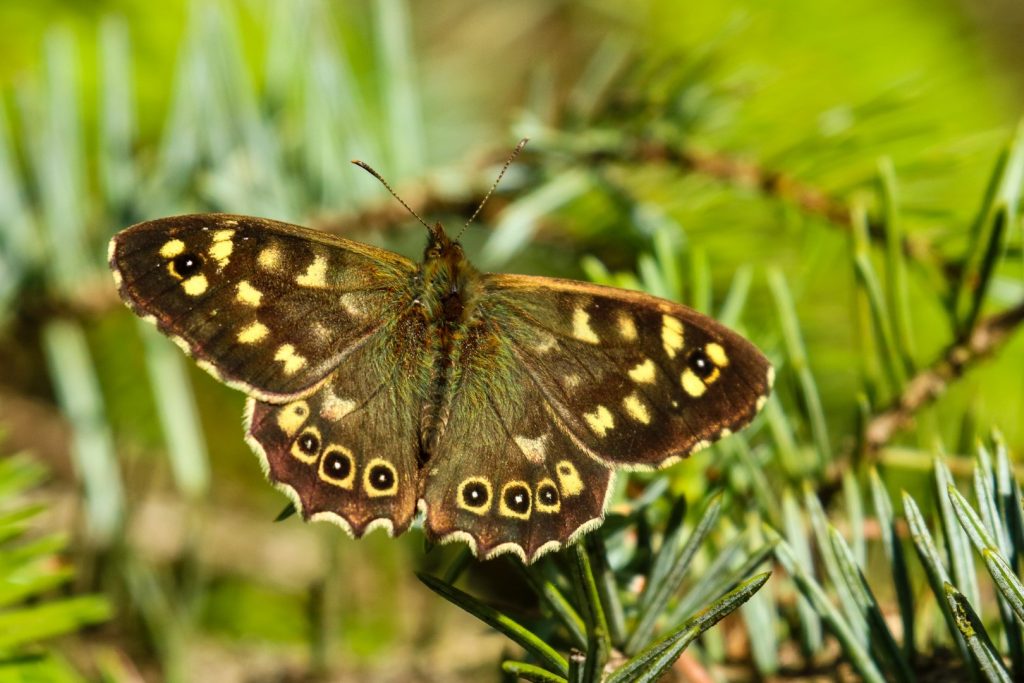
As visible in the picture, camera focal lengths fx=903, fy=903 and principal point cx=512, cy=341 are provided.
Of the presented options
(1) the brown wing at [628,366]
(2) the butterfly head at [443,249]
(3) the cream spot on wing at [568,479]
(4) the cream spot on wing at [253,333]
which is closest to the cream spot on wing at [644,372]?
(1) the brown wing at [628,366]

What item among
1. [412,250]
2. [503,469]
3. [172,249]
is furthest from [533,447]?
[412,250]

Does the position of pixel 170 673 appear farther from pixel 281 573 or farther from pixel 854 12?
pixel 854 12

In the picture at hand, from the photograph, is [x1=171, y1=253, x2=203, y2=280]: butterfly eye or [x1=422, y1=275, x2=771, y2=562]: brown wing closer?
[x1=422, y1=275, x2=771, y2=562]: brown wing

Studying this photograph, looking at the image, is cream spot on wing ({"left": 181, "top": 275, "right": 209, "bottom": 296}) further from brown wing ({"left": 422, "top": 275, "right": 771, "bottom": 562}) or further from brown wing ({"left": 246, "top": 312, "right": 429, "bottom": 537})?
brown wing ({"left": 422, "top": 275, "right": 771, "bottom": 562})

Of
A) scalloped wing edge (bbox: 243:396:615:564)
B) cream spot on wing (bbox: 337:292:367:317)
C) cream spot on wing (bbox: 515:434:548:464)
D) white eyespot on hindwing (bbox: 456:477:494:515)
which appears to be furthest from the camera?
cream spot on wing (bbox: 337:292:367:317)

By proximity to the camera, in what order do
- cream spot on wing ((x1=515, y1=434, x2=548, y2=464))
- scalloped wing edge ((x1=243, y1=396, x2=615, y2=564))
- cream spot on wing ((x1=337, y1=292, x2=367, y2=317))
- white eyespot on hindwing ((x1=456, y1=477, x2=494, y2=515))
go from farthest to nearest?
cream spot on wing ((x1=337, y1=292, x2=367, y2=317)) → cream spot on wing ((x1=515, y1=434, x2=548, y2=464)) → white eyespot on hindwing ((x1=456, y1=477, x2=494, y2=515)) → scalloped wing edge ((x1=243, y1=396, x2=615, y2=564))

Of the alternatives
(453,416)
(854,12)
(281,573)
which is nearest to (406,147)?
(453,416)

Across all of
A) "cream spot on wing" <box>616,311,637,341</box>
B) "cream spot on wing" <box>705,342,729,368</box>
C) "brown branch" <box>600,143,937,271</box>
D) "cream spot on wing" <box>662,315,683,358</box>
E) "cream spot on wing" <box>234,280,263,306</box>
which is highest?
"brown branch" <box>600,143,937,271</box>

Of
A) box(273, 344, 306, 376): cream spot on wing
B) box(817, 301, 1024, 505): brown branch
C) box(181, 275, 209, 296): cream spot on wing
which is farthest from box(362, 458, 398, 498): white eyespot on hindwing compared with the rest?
box(817, 301, 1024, 505): brown branch
